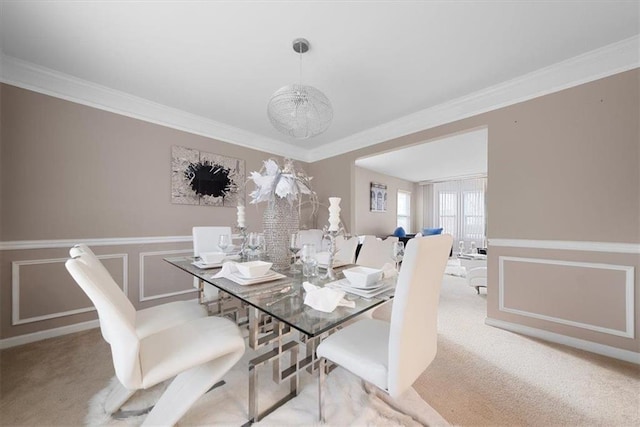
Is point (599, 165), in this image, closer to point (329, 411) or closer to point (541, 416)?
point (541, 416)

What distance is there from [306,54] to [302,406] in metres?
2.46

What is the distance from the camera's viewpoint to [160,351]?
1048mm

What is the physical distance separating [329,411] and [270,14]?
2.44 metres

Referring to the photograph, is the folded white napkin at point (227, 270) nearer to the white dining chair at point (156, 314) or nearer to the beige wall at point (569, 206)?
the white dining chair at point (156, 314)

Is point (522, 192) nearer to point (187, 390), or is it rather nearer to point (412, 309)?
point (412, 309)

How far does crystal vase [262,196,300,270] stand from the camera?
1.71 meters

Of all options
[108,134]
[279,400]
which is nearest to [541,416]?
[279,400]

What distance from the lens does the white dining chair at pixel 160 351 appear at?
0.89m

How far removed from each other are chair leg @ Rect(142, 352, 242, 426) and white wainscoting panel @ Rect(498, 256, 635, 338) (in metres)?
2.54

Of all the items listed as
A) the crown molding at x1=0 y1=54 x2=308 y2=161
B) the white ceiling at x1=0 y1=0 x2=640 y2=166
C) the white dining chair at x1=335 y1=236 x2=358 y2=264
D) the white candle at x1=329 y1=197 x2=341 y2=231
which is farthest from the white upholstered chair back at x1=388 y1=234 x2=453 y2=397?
the crown molding at x1=0 y1=54 x2=308 y2=161

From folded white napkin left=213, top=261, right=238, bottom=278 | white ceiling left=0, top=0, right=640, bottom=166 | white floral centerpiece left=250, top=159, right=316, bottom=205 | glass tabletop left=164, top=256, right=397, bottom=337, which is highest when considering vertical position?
white ceiling left=0, top=0, right=640, bottom=166

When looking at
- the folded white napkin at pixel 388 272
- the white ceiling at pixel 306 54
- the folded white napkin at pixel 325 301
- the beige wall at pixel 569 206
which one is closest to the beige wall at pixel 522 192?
the beige wall at pixel 569 206

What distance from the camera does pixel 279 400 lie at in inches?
53.2

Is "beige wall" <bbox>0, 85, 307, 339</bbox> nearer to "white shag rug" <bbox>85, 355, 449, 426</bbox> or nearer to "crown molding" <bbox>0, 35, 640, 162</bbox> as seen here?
"crown molding" <bbox>0, 35, 640, 162</bbox>
